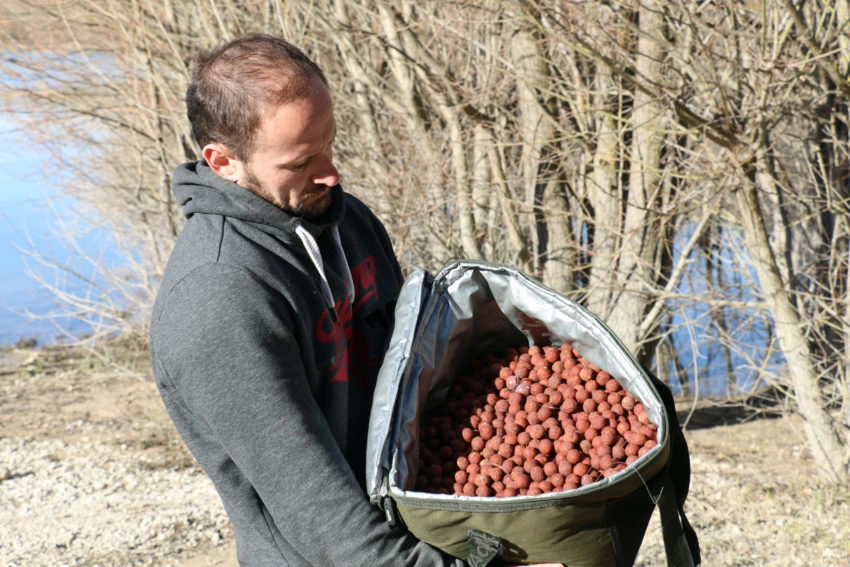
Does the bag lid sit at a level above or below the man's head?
below

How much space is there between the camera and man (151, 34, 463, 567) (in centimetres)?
149

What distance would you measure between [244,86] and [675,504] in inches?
47.2

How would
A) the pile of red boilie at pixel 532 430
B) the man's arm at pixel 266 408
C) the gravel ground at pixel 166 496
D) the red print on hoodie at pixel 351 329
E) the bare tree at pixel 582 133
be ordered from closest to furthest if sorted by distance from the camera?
the man's arm at pixel 266 408, the pile of red boilie at pixel 532 430, the red print on hoodie at pixel 351 329, the bare tree at pixel 582 133, the gravel ground at pixel 166 496

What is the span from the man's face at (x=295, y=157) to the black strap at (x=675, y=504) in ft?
2.75

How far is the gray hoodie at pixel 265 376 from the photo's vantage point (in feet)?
4.87

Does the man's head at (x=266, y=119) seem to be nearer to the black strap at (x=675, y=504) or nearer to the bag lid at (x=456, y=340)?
the bag lid at (x=456, y=340)

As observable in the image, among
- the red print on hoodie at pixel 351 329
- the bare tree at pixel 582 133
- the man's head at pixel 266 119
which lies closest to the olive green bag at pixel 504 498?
the red print on hoodie at pixel 351 329

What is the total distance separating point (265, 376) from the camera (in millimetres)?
1482

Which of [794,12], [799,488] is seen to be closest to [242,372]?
[794,12]

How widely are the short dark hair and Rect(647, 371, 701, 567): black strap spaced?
38.7 inches

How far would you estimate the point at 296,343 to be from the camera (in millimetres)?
1562

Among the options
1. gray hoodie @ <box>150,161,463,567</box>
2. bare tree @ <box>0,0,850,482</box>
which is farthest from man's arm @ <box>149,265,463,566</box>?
bare tree @ <box>0,0,850,482</box>

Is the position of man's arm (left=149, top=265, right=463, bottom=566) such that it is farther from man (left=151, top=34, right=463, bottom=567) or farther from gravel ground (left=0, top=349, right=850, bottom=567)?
gravel ground (left=0, top=349, right=850, bottom=567)

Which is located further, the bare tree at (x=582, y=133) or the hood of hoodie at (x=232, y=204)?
the bare tree at (x=582, y=133)
